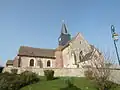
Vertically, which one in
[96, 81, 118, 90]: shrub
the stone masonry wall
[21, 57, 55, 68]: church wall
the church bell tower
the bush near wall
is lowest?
[96, 81, 118, 90]: shrub

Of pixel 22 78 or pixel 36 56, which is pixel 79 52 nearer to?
pixel 36 56

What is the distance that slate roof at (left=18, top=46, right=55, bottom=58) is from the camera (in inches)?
1621

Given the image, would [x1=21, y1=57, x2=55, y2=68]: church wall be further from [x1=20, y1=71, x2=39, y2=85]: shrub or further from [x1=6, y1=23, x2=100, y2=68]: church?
[x1=20, y1=71, x2=39, y2=85]: shrub

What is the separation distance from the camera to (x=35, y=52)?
4322 cm

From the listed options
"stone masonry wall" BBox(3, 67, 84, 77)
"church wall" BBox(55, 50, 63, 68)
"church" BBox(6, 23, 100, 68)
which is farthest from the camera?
"church wall" BBox(55, 50, 63, 68)

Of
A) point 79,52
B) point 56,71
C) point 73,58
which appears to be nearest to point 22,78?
Answer: point 56,71

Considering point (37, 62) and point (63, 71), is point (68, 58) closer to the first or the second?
point (37, 62)

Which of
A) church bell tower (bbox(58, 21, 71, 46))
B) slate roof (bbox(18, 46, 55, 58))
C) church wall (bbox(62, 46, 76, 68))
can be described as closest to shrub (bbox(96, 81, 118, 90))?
church wall (bbox(62, 46, 76, 68))

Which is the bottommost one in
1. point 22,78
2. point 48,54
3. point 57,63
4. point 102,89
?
point 102,89

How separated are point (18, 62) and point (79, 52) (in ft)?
52.2

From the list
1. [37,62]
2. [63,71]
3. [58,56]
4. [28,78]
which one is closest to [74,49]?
[58,56]

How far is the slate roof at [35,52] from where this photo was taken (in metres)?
41.2

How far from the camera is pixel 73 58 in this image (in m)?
39.7

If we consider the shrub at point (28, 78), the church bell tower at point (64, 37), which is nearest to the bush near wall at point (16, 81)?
the shrub at point (28, 78)
